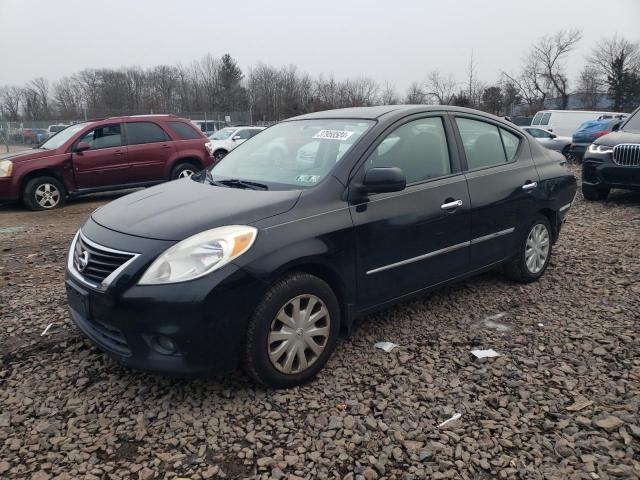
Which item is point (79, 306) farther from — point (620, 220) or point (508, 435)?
point (620, 220)

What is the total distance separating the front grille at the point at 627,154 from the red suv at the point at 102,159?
25.3 ft

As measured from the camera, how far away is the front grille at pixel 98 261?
281 cm

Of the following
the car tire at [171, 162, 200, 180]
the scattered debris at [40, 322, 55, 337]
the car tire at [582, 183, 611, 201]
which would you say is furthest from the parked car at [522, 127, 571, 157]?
the scattered debris at [40, 322, 55, 337]

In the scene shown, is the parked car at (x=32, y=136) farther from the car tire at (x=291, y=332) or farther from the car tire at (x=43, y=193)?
the car tire at (x=291, y=332)

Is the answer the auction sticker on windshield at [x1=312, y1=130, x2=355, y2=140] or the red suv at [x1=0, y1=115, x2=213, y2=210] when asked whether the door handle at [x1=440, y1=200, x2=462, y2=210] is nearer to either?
the auction sticker on windshield at [x1=312, y1=130, x2=355, y2=140]

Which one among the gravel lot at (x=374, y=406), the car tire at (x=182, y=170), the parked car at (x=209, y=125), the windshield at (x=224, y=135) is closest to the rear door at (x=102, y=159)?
the car tire at (x=182, y=170)

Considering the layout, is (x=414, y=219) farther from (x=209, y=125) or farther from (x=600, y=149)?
(x=209, y=125)

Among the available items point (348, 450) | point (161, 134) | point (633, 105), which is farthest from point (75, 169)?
point (633, 105)

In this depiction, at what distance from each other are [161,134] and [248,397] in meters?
8.53

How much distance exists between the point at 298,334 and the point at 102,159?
8.03 m

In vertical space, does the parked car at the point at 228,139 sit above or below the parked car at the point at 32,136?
below

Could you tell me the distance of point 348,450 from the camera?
2.55 metres

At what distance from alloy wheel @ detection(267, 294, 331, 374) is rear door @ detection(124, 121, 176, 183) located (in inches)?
315

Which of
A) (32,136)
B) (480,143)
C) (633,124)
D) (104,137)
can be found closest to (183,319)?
(480,143)
